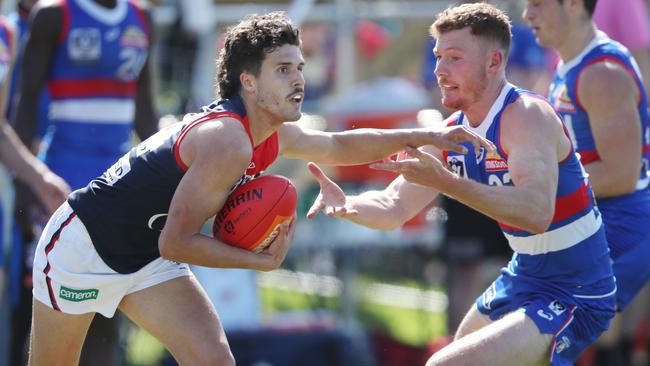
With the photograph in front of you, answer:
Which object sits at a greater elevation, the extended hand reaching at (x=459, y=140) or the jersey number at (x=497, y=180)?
the extended hand reaching at (x=459, y=140)

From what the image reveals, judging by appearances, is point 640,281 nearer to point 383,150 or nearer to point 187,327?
point 383,150

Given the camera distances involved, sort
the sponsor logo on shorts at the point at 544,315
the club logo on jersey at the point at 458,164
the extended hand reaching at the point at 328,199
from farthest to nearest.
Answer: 1. the club logo on jersey at the point at 458,164
2. the extended hand reaching at the point at 328,199
3. the sponsor logo on shorts at the point at 544,315

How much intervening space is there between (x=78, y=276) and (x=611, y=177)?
2576mm

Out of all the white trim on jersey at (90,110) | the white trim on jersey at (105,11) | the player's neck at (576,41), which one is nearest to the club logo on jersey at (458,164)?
the player's neck at (576,41)

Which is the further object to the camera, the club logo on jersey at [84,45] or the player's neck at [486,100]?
the club logo on jersey at [84,45]

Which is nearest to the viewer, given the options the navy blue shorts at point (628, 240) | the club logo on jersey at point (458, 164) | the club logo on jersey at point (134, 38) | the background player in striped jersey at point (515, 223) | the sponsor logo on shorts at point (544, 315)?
the background player in striped jersey at point (515, 223)

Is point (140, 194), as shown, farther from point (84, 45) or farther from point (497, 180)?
point (84, 45)

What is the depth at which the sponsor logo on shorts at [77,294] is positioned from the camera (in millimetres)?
4766

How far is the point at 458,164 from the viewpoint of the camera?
196 inches

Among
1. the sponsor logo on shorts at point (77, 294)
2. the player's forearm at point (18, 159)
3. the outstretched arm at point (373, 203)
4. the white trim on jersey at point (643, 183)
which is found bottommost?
the sponsor logo on shorts at point (77, 294)

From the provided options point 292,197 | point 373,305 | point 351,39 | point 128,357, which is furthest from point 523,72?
point 292,197

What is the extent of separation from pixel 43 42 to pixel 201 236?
2.29 m

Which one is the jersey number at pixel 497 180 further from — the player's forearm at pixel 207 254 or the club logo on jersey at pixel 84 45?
the club logo on jersey at pixel 84 45

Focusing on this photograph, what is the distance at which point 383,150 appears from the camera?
16.7ft
